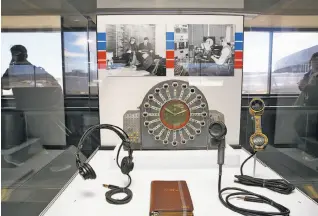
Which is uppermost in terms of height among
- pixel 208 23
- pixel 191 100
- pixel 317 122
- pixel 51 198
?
pixel 208 23

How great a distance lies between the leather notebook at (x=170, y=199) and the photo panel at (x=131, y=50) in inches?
38.1

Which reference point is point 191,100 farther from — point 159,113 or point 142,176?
point 142,176

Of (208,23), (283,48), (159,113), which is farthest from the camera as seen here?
(283,48)

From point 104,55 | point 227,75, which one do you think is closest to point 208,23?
point 227,75

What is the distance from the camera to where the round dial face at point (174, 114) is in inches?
64.9

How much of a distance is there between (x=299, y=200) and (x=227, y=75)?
104 cm

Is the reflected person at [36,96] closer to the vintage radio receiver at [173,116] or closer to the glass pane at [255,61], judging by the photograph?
the vintage radio receiver at [173,116]

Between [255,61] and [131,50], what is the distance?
3.27ft

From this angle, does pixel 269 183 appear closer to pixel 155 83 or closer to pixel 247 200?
pixel 247 200

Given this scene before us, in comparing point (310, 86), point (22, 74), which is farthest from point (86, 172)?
point (310, 86)

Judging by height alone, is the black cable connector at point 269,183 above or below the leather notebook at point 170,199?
below

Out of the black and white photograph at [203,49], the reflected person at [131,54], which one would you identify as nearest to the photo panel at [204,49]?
the black and white photograph at [203,49]

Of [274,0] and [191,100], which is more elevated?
[274,0]

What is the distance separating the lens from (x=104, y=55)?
196 centimetres
